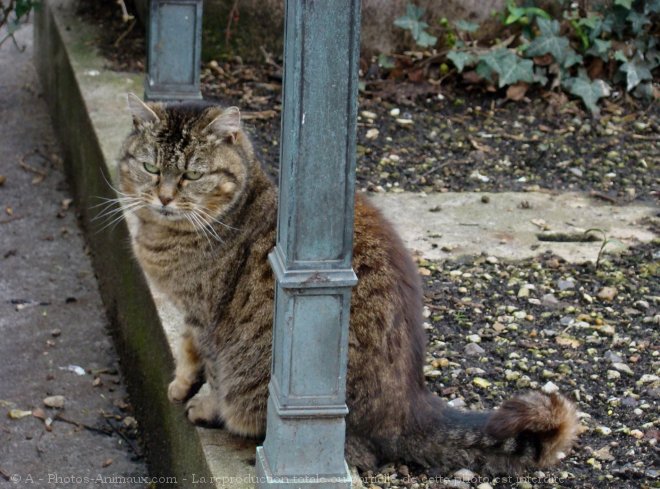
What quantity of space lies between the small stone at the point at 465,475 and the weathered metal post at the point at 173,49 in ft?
7.49

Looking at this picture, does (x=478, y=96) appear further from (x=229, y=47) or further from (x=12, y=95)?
(x=12, y=95)

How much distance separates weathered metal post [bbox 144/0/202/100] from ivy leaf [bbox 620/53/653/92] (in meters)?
2.38

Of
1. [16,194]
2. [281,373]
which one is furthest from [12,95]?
[281,373]

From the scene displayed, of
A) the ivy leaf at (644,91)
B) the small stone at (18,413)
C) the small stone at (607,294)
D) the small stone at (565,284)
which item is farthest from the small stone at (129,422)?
the ivy leaf at (644,91)

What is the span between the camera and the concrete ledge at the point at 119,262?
3.05 m

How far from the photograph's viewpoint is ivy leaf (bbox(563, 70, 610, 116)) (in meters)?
5.59

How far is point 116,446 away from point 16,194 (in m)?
2.13

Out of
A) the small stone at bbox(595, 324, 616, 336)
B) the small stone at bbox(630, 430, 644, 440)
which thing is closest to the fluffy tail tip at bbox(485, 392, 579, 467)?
the small stone at bbox(630, 430, 644, 440)

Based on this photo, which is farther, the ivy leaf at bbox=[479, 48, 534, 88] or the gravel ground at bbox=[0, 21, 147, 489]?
the ivy leaf at bbox=[479, 48, 534, 88]

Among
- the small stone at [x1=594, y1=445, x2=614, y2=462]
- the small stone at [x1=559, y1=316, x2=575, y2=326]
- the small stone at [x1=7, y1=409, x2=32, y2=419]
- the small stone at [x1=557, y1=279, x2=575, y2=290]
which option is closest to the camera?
the small stone at [x1=594, y1=445, x2=614, y2=462]

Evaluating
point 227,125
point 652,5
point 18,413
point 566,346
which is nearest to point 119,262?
point 18,413

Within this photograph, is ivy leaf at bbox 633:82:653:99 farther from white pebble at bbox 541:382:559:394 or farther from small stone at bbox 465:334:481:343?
white pebble at bbox 541:382:559:394

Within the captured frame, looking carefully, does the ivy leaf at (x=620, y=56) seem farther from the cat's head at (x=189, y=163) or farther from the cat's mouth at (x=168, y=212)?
the cat's mouth at (x=168, y=212)

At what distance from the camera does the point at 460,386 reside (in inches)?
131
